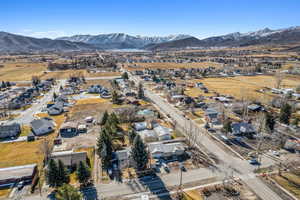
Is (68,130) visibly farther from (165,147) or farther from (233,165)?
(233,165)

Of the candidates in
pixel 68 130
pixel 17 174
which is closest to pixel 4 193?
pixel 17 174

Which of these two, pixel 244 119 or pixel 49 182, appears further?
pixel 244 119

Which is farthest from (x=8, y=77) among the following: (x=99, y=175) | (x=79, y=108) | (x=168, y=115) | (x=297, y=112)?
(x=297, y=112)

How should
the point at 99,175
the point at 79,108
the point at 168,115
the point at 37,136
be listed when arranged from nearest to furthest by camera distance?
the point at 99,175 < the point at 37,136 < the point at 168,115 < the point at 79,108

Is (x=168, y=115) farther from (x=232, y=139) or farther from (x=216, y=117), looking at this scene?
(x=232, y=139)

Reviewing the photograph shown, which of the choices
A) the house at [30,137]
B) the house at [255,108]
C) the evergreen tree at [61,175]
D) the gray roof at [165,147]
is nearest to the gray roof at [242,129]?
the gray roof at [165,147]

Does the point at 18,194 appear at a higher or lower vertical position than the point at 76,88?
lower
